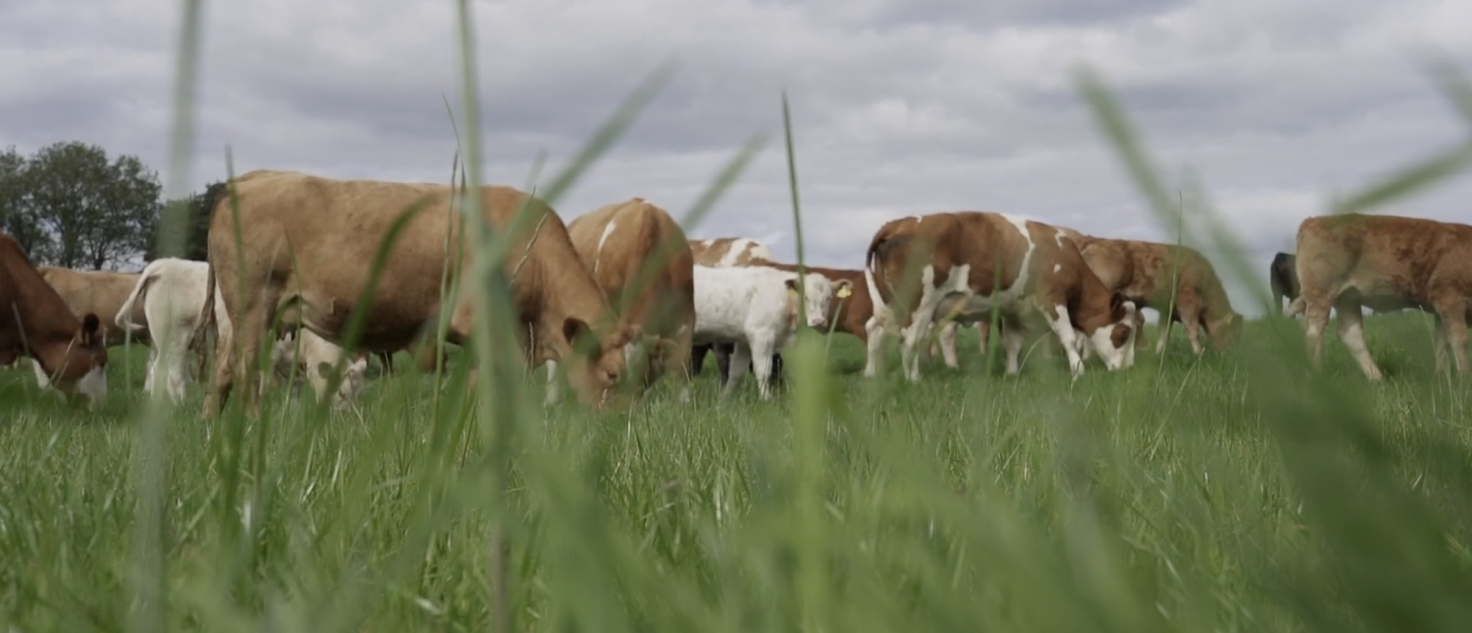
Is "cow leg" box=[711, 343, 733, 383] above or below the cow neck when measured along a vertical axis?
below

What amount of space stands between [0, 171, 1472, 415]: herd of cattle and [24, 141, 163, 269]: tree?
110 feet

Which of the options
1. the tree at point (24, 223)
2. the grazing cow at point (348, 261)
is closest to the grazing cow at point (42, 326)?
the grazing cow at point (348, 261)

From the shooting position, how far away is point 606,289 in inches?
402

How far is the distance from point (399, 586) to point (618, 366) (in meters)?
6.53

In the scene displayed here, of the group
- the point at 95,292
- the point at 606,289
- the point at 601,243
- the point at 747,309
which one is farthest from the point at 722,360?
the point at 95,292

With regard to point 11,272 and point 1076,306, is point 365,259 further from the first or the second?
point 1076,306

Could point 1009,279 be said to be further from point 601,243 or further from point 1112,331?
point 601,243

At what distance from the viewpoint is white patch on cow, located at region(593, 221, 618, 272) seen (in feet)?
34.9

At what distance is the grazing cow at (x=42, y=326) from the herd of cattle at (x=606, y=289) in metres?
0.02

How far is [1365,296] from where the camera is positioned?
10.9 meters

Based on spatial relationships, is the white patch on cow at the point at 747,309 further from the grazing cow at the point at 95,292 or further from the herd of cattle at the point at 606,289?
the grazing cow at the point at 95,292

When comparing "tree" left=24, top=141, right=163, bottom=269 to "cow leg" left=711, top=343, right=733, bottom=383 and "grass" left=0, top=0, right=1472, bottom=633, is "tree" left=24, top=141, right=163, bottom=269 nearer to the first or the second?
"cow leg" left=711, top=343, right=733, bottom=383

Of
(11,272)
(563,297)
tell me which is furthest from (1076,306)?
(11,272)

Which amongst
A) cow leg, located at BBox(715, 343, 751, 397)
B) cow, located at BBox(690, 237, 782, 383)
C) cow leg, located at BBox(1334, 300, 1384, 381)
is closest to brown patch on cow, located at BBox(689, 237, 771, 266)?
cow, located at BBox(690, 237, 782, 383)
